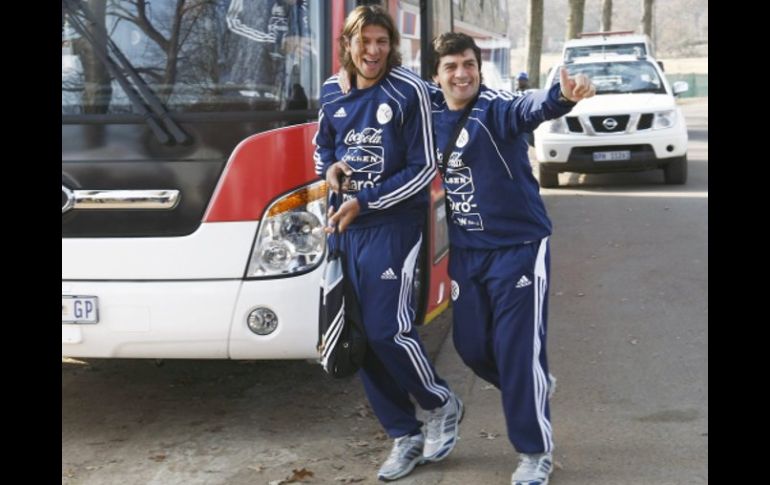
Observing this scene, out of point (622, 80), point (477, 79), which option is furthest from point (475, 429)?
point (622, 80)

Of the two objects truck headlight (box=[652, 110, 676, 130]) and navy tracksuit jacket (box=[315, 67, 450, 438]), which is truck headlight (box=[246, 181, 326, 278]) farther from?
truck headlight (box=[652, 110, 676, 130])

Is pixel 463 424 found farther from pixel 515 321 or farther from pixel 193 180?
pixel 193 180

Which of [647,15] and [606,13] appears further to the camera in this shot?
[647,15]

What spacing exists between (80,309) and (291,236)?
1028 mm

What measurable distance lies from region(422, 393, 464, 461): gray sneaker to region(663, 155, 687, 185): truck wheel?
10698mm

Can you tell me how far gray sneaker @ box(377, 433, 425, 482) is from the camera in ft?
16.5

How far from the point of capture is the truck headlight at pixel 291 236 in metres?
5.30

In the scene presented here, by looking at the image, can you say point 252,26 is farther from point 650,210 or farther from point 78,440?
point 650,210

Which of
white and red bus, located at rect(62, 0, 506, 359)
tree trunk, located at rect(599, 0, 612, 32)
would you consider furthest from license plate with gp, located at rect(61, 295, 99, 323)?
tree trunk, located at rect(599, 0, 612, 32)

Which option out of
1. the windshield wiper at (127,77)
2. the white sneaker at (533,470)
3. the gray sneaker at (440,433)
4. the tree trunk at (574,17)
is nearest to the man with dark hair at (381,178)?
the gray sneaker at (440,433)

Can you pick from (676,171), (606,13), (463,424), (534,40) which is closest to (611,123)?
(676,171)

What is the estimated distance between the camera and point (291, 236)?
5320mm

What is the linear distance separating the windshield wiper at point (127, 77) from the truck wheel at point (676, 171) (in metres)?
10.9
